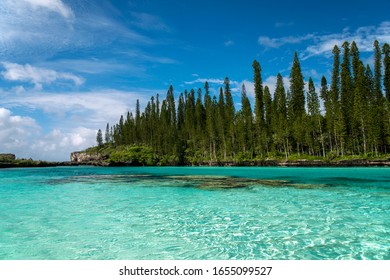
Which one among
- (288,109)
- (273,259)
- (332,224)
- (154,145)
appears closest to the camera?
(273,259)

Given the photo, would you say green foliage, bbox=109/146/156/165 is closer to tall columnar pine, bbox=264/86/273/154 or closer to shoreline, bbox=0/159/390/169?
shoreline, bbox=0/159/390/169

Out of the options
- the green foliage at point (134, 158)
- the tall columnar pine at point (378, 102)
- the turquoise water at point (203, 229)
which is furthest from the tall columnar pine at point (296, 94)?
the turquoise water at point (203, 229)

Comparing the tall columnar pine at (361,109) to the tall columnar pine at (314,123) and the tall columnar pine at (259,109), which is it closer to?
the tall columnar pine at (314,123)

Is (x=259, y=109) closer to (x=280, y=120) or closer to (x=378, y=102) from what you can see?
(x=280, y=120)

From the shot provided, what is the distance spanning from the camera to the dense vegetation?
2215 inches

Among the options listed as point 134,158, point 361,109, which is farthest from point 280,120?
point 134,158

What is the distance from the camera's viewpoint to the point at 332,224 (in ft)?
31.3

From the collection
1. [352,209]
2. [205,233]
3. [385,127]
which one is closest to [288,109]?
[385,127]

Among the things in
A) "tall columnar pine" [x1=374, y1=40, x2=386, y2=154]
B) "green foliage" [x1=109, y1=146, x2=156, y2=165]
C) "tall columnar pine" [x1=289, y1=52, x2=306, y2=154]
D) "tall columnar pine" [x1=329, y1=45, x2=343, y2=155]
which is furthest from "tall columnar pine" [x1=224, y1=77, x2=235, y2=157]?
"tall columnar pine" [x1=374, y1=40, x2=386, y2=154]

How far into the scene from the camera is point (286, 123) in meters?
65.5

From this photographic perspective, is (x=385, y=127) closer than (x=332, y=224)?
No
